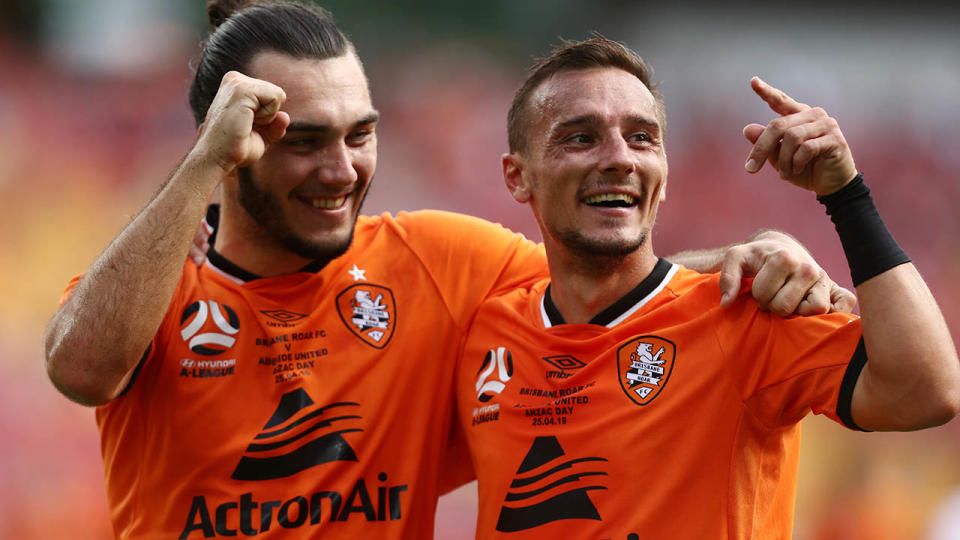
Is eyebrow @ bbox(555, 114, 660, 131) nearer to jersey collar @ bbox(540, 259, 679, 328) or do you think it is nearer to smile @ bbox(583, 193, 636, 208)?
smile @ bbox(583, 193, 636, 208)

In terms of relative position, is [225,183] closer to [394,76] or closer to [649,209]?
[649,209]

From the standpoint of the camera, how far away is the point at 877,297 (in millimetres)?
2369

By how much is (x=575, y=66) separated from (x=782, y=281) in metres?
1.03

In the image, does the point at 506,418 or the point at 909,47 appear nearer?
the point at 506,418

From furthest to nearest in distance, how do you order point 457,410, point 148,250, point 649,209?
point 457,410
point 649,209
point 148,250

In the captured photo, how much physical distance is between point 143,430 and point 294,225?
0.84m

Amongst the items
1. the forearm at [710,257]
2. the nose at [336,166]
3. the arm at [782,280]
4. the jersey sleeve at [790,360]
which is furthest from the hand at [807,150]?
the nose at [336,166]

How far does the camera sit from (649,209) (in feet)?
10.2

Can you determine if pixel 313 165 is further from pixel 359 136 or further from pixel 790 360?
pixel 790 360

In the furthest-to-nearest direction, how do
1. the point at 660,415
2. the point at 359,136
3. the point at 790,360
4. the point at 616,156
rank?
the point at 359,136, the point at 616,156, the point at 660,415, the point at 790,360

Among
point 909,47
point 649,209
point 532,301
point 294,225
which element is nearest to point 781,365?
point 649,209

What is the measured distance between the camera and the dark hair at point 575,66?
10.5ft

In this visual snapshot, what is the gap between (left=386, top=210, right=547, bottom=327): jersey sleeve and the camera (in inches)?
137

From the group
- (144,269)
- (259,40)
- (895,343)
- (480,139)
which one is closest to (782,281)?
(895,343)
